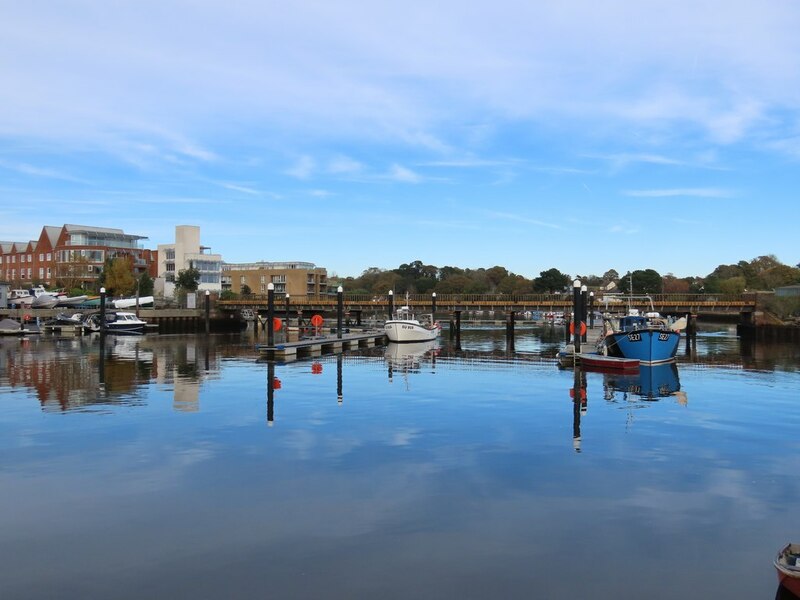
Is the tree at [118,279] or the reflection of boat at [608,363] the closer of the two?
the reflection of boat at [608,363]

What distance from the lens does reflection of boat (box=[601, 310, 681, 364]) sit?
41625mm

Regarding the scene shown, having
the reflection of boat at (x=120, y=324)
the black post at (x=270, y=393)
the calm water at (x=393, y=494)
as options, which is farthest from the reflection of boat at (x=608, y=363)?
the reflection of boat at (x=120, y=324)

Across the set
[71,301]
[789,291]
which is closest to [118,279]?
[71,301]

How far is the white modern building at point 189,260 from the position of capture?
151 meters

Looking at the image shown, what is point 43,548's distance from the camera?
11.3 meters

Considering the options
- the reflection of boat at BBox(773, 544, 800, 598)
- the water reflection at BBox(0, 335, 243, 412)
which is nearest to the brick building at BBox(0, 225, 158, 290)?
the water reflection at BBox(0, 335, 243, 412)

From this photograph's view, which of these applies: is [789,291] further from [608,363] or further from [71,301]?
[71,301]

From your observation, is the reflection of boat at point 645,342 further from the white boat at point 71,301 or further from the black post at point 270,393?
the white boat at point 71,301

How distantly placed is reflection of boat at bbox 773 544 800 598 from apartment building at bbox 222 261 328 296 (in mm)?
170125

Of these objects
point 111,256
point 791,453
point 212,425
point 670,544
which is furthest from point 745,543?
point 111,256

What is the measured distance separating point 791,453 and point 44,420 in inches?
837

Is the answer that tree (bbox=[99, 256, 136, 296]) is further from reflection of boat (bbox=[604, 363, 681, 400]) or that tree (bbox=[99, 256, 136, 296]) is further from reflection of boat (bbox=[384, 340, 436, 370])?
reflection of boat (bbox=[604, 363, 681, 400])

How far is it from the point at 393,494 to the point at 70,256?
472 feet

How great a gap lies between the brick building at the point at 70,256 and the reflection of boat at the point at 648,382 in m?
116
